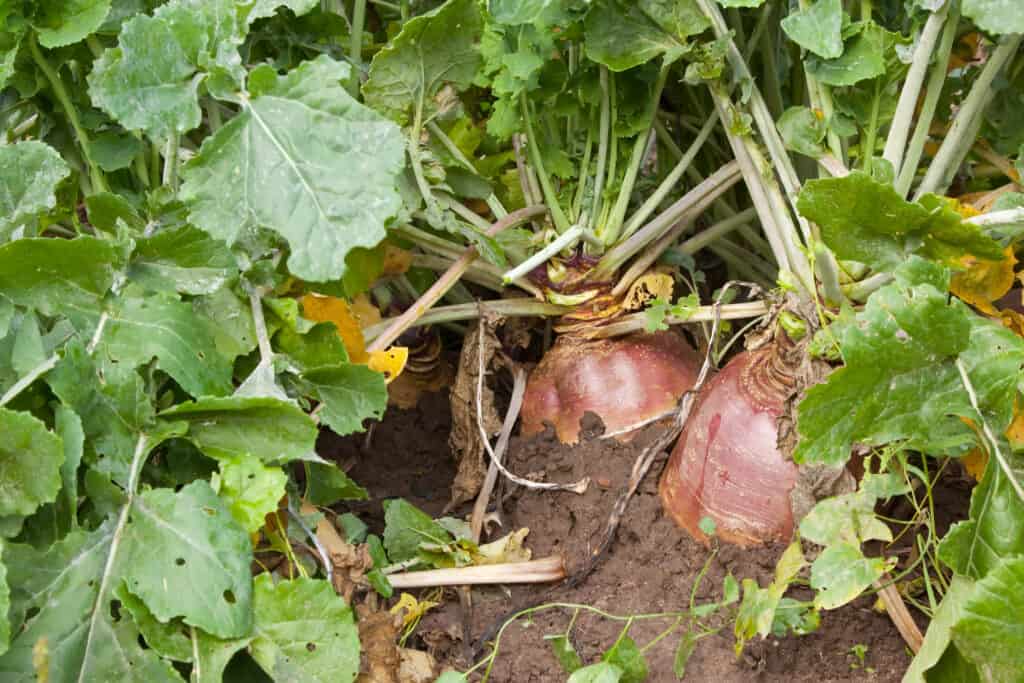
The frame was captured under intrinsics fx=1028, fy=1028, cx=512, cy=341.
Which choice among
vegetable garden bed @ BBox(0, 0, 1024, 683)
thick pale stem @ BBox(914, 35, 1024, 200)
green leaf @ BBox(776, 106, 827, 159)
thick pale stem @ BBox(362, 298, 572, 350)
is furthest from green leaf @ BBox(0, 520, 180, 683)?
thick pale stem @ BBox(914, 35, 1024, 200)

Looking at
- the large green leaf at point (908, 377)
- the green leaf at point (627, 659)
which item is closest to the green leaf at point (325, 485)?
the green leaf at point (627, 659)

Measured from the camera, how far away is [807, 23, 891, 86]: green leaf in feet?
4.78

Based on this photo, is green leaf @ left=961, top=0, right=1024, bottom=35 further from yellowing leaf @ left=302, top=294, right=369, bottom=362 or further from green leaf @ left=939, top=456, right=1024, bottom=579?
yellowing leaf @ left=302, top=294, right=369, bottom=362

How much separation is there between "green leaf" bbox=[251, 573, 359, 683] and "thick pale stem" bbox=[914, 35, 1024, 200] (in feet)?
3.28

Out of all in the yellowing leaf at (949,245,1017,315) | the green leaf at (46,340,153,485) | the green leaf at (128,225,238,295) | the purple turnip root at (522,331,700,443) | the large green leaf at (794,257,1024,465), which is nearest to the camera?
the large green leaf at (794,257,1024,465)

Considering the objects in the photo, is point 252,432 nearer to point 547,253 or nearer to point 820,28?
point 547,253

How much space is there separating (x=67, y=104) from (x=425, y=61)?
1.83 ft

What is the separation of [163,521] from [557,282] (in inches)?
32.4

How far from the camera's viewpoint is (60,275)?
1.32 m

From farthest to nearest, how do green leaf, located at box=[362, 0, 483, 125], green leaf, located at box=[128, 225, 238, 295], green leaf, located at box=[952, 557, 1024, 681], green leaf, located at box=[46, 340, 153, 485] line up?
1. green leaf, located at box=[362, 0, 483, 125]
2. green leaf, located at box=[128, 225, 238, 295]
3. green leaf, located at box=[46, 340, 153, 485]
4. green leaf, located at box=[952, 557, 1024, 681]

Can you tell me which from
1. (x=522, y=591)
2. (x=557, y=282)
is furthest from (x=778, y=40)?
(x=522, y=591)

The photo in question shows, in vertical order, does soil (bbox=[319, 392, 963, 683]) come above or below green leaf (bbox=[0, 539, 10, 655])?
below

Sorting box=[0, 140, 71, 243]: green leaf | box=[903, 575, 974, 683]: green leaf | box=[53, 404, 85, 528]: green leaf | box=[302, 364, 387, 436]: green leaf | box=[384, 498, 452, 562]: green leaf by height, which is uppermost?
box=[0, 140, 71, 243]: green leaf

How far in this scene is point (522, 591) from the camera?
5.07 feet
